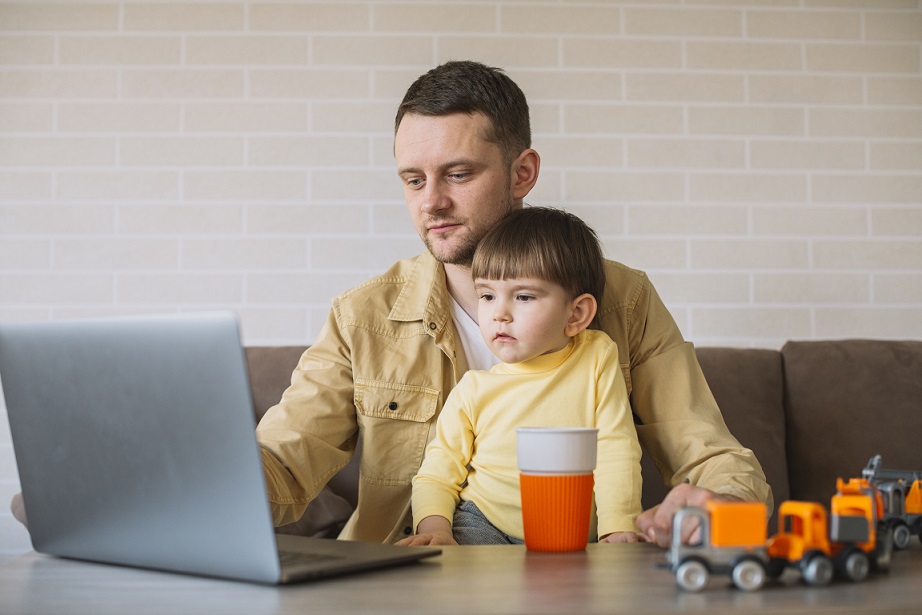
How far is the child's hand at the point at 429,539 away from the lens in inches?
52.4

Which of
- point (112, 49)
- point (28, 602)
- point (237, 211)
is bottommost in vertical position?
point (28, 602)

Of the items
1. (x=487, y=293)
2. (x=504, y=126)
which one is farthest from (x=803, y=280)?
(x=487, y=293)

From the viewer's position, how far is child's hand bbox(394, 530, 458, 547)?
133cm

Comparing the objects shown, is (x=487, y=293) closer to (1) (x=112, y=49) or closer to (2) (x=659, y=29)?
(2) (x=659, y=29)

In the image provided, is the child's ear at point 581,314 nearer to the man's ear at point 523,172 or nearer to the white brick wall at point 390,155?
the man's ear at point 523,172

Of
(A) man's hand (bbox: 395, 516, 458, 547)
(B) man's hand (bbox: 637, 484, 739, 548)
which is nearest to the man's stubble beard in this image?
(A) man's hand (bbox: 395, 516, 458, 547)

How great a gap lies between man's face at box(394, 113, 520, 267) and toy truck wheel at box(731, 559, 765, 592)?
1170mm

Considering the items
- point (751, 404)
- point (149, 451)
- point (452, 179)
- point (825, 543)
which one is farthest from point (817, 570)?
point (751, 404)

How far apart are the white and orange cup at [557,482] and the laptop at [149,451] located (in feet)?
0.50

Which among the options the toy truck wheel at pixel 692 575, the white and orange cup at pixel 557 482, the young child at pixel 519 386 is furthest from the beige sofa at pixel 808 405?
the toy truck wheel at pixel 692 575

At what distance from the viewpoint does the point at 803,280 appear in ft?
9.50

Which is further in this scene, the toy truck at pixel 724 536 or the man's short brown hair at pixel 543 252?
the man's short brown hair at pixel 543 252

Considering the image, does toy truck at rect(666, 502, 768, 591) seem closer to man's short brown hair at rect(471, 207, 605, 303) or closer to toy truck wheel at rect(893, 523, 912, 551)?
toy truck wheel at rect(893, 523, 912, 551)

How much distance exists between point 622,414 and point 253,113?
1802mm
